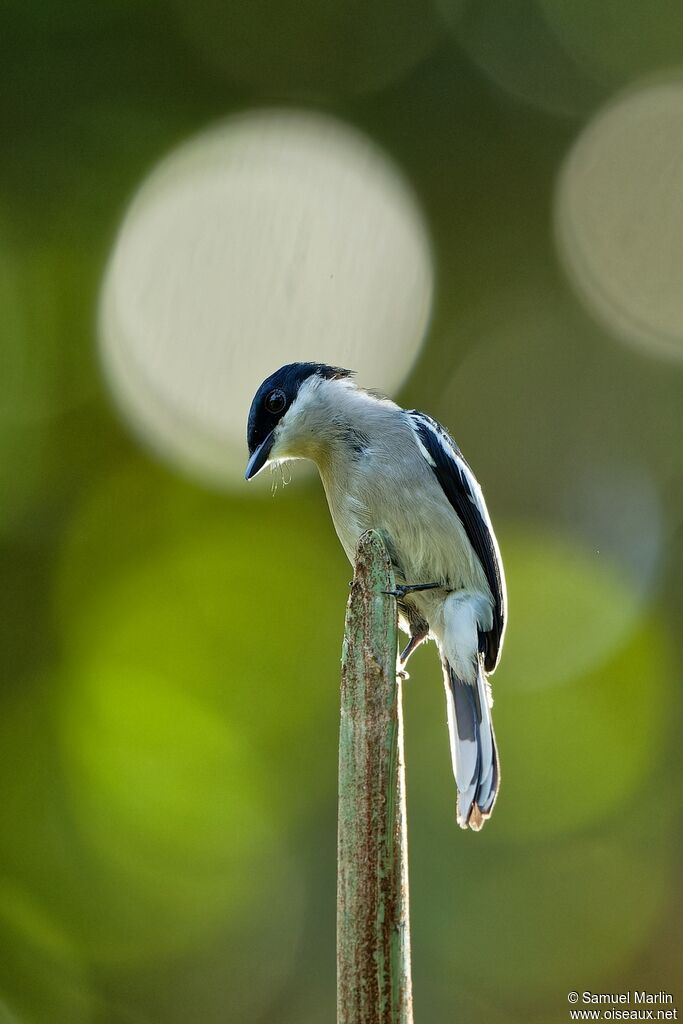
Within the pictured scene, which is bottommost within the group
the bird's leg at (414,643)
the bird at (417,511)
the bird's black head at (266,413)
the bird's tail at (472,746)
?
the bird's tail at (472,746)

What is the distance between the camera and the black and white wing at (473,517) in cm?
436

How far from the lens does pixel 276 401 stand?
4742mm

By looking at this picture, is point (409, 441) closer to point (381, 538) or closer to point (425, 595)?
point (425, 595)

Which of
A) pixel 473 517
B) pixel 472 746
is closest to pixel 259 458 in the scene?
pixel 473 517

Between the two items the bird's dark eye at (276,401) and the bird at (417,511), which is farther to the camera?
the bird's dark eye at (276,401)

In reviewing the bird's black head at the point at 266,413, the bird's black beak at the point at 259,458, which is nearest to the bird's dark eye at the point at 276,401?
the bird's black head at the point at 266,413

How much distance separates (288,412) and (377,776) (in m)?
3.24

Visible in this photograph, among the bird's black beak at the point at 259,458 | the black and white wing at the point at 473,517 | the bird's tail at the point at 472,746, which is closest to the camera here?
the bird's tail at the point at 472,746

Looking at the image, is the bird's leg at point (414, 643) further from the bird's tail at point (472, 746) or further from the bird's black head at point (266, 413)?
the bird's black head at point (266, 413)

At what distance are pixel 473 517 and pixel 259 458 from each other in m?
1.03

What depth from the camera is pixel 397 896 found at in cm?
151

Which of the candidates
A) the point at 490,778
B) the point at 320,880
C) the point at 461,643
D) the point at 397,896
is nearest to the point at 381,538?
the point at 397,896

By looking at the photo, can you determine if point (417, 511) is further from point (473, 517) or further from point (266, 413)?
point (266, 413)

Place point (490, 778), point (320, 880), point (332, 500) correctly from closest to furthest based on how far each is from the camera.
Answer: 1. point (490, 778)
2. point (332, 500)
3. point (320, 880)
